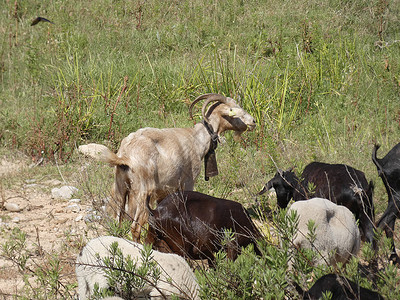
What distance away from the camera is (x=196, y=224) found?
4.85 meters

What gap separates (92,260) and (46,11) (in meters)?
10.8

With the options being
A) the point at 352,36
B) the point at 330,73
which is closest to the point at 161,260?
the point at 330,73

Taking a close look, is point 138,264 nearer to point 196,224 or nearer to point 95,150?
point 196,224

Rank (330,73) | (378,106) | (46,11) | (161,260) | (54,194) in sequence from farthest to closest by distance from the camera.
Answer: (46,11)
(330,73)
(378,106)
(54,194)
(161,260)

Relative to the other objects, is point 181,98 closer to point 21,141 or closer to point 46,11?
point 21,141

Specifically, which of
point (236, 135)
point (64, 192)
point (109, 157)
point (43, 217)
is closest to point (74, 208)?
point (43, 217)

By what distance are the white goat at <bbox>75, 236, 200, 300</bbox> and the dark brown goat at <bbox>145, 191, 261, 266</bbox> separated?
0.55 metres

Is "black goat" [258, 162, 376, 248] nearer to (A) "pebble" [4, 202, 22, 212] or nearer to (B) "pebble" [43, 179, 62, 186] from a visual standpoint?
(A) "pebble" [4, 202, 22, 212]

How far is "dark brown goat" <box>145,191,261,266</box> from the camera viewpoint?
479 centimetres

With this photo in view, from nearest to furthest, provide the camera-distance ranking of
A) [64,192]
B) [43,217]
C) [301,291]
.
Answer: [301,291]
[43,217]
[64,192]

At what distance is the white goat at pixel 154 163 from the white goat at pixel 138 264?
122cm

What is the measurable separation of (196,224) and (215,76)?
544cm

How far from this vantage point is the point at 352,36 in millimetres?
12828

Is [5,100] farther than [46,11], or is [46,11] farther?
[46,11]
